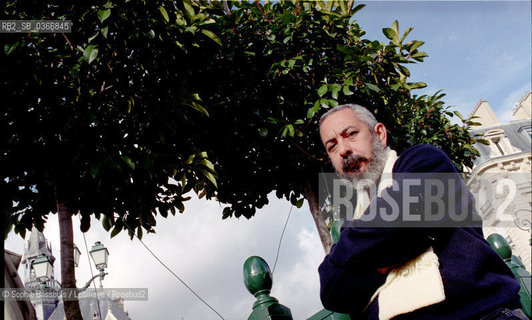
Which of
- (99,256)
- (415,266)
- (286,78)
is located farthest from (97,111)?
(99,256)

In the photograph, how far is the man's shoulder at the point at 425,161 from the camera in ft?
4.40

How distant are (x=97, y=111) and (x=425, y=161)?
3188 millimetres

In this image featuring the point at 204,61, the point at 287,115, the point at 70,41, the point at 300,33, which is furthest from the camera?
the point at 287,115

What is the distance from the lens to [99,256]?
777cm

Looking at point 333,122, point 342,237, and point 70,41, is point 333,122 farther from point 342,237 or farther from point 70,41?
point 70,41

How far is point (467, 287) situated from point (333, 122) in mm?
950

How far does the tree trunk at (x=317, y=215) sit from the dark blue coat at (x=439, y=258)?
3.46 m

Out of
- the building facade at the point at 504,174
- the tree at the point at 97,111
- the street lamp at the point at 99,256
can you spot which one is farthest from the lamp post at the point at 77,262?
the building facade at the point at 504,174

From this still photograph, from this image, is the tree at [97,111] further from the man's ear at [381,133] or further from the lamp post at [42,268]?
the lamp post at [42,268]

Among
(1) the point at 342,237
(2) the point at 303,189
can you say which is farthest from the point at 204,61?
(1) the point at 342,237

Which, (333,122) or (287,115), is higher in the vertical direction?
(287,115)

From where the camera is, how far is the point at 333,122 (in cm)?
183

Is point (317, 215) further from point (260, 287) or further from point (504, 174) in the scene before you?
point (504, 174)

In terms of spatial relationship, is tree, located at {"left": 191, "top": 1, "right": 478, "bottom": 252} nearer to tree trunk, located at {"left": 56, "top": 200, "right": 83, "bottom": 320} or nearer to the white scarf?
tree trunk, located at {"left": 56, "top": 200, "right": 83, "bottom": 320}
